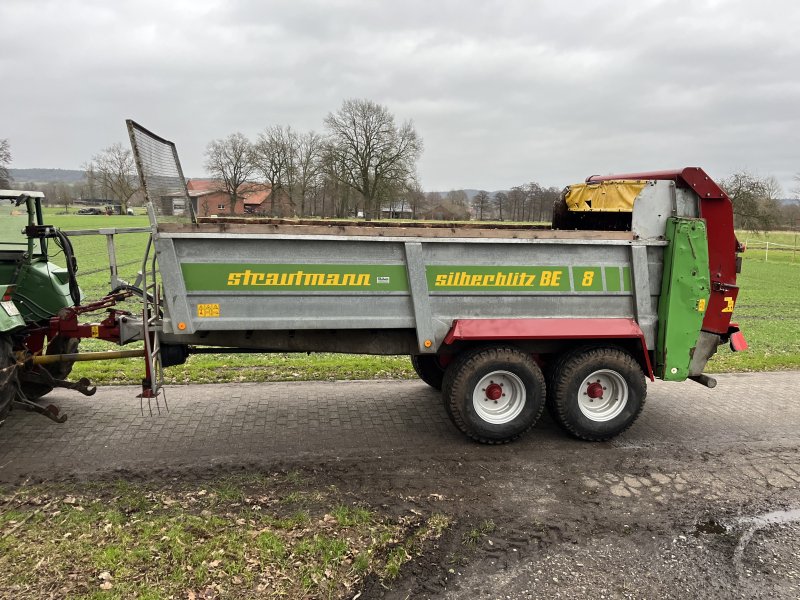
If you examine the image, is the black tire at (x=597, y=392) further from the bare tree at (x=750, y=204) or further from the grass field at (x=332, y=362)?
the bare tree at (x=750, y=204)

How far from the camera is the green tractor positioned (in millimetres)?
5094

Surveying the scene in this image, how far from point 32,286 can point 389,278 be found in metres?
3.47

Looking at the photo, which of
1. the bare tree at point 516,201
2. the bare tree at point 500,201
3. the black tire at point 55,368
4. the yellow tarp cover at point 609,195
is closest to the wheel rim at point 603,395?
the yellow tarp cover at point 609,195

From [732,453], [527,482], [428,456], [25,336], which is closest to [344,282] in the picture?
[428,456]

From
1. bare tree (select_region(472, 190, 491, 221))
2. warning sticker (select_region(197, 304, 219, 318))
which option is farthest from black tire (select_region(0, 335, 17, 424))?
bare tree (select_region(472, 190, 491, 221))

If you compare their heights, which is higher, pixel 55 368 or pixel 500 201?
pixel 500 201

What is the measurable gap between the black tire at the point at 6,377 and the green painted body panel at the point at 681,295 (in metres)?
5.57

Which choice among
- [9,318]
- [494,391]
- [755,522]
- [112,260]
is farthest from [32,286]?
[755,522]

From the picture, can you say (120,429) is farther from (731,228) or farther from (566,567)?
(731,228)

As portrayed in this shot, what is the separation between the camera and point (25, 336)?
5.15 m

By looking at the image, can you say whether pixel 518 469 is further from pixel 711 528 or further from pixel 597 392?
pixel 711 528

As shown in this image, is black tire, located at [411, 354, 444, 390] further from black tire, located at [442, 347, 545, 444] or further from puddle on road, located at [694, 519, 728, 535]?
puddle on road, located at [694, 519, 728, 535]

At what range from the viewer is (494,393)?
5.09 m

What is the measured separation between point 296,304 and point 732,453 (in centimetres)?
413
